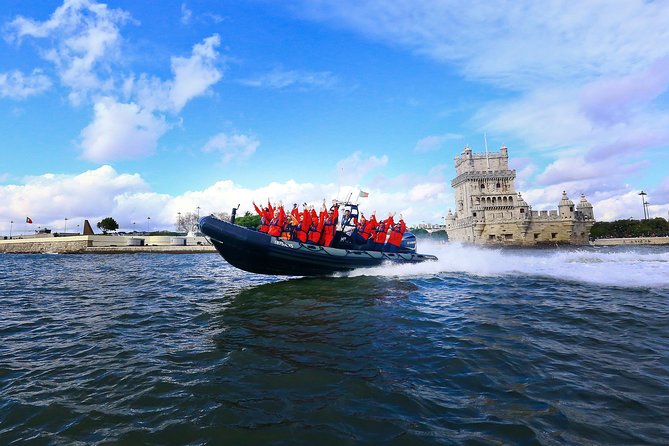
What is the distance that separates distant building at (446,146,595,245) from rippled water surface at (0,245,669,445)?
68.3m

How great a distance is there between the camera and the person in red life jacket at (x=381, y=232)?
17625 millimetres

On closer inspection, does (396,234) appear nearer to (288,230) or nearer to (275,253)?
(288,230)

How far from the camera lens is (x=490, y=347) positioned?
598 cm

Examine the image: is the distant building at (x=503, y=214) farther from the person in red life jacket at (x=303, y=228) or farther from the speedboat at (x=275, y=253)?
the person in red life jacket at (x=303, y=228)

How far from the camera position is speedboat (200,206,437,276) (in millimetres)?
14094

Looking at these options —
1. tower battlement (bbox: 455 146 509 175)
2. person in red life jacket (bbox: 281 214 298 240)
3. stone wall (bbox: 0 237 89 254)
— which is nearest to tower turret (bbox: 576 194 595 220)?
tower battlement (bbox: 455 146 509 175)

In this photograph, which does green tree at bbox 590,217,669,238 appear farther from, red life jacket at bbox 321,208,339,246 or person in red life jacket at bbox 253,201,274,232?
person in red life jacket at bbox 253,201,274,232

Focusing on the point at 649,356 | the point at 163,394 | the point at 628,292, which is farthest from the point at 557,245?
the point at 163,394

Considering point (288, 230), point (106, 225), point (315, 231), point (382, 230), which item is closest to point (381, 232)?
point (382, 230)

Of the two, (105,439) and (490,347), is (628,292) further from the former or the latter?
(105,439)

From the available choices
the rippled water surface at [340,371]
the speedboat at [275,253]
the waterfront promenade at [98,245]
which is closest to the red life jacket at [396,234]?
the speedboat at [275,253]

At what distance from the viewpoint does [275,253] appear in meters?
14.4

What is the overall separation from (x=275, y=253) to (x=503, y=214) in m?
73.2

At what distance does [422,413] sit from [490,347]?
9.14 ft
